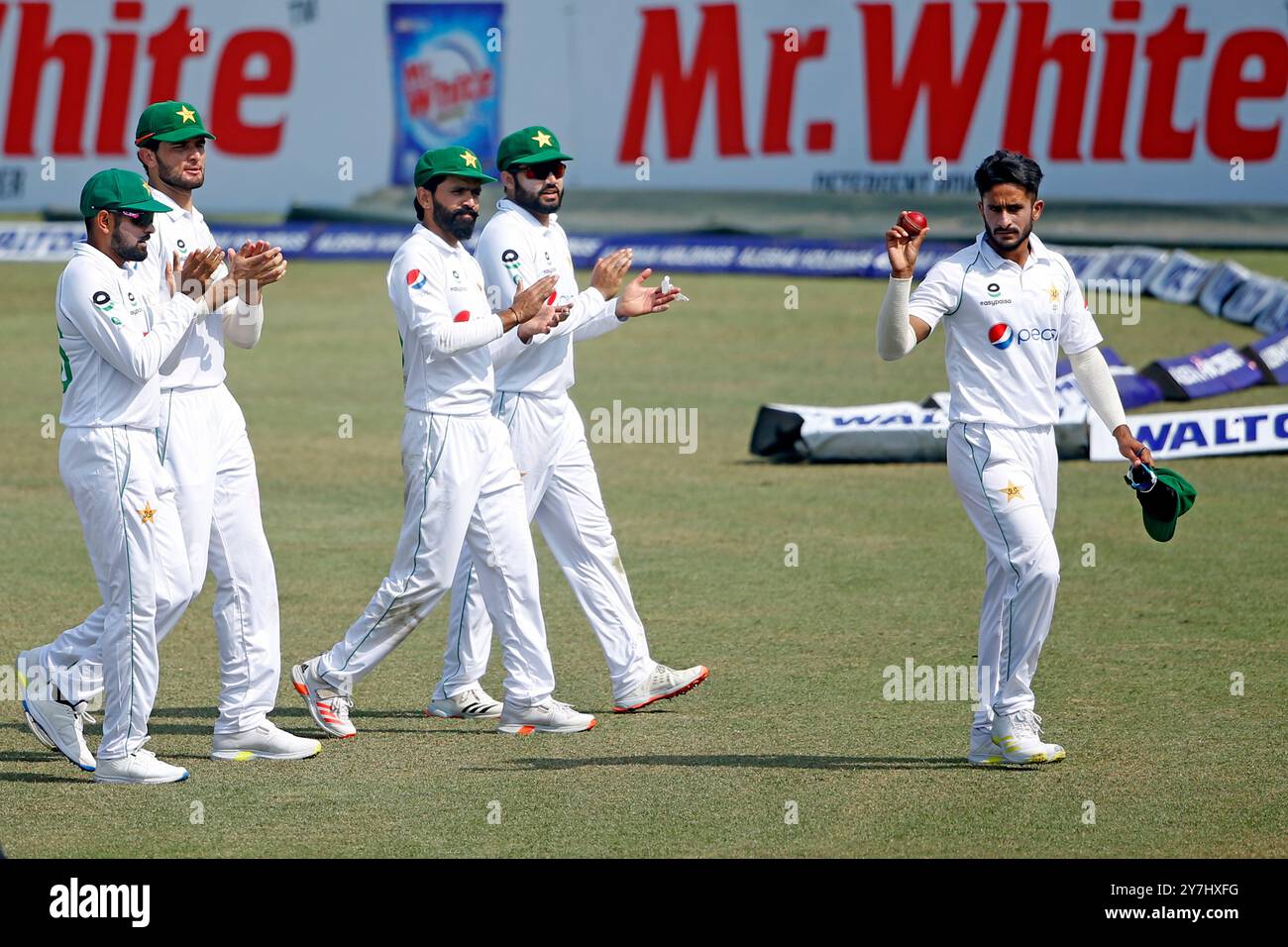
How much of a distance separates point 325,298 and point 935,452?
12562 millimetres

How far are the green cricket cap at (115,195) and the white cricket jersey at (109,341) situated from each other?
18 centimetres

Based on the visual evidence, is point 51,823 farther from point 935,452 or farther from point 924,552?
point 935,452

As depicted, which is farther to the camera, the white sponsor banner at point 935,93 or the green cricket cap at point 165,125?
the white sponsor banner at point 935,93

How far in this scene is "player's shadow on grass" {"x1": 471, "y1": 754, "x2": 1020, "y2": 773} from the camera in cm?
780

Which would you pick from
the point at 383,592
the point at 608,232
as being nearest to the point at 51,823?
the point at 383,592

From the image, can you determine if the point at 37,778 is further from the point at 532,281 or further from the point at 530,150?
the point at 530,150

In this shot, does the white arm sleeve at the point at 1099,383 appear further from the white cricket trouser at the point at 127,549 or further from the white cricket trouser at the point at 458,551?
the white cricket trouser at the point at 127,549

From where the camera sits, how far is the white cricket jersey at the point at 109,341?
7.12 metres

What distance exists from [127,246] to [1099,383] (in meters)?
4.00

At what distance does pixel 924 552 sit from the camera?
472 inches

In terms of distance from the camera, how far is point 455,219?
8.16 meters

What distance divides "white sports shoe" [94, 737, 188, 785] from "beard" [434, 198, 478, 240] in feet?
8.18

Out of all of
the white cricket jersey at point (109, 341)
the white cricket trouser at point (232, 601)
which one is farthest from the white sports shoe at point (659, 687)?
the white cricket jersey at point (109, 341)
